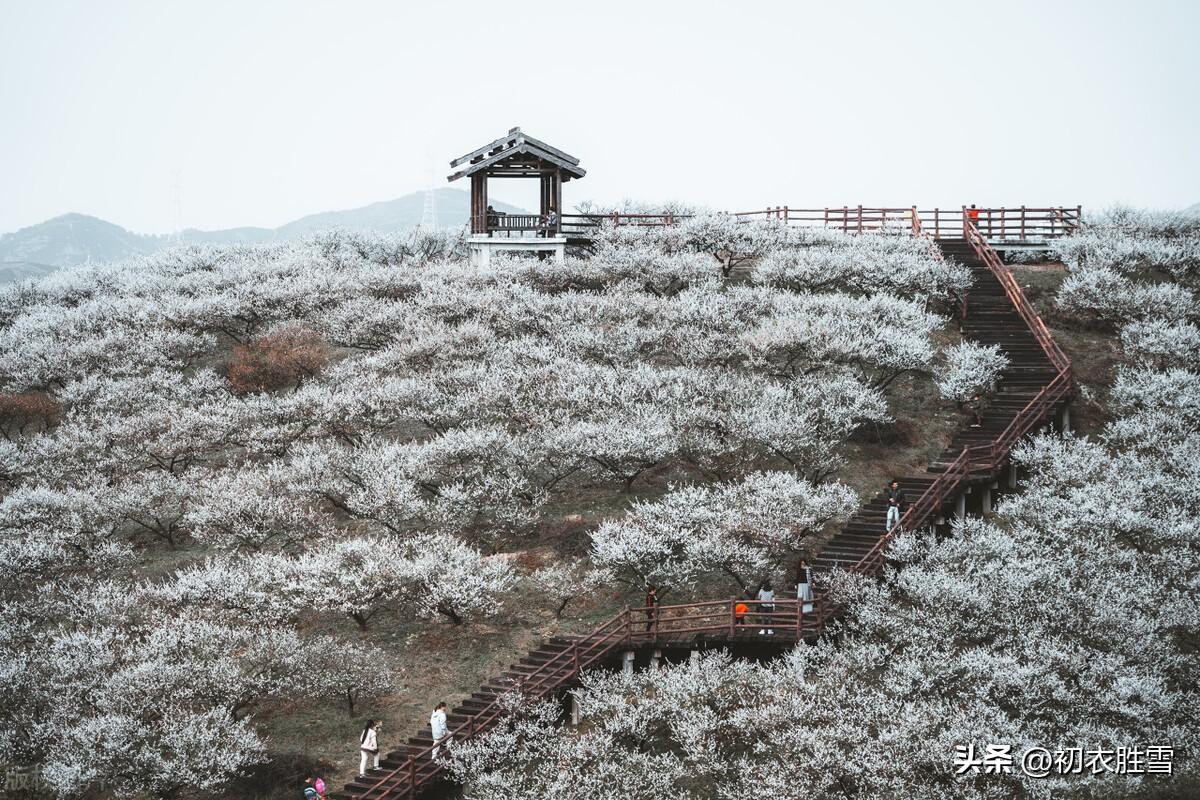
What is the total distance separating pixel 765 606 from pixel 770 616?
51.8 inches

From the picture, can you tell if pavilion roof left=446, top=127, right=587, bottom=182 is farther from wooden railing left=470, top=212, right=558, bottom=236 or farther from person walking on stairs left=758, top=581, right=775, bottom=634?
person walking on stairs left=758, top=581, right=775, bottom=634

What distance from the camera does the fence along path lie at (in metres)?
23.5

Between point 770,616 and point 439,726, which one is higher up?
point 770,616

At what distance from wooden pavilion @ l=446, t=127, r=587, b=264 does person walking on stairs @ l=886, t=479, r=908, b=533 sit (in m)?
31.1

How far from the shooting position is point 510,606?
30500mm

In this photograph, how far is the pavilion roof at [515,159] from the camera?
2227 inches

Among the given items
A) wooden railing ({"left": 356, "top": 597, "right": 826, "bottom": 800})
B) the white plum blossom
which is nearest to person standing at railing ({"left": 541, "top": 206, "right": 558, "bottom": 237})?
the white plum blossom

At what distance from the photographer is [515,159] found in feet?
190

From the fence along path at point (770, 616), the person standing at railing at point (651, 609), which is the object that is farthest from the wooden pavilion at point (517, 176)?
the person standing at railing at point (651, 609)

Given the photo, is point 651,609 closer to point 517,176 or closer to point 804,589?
point 804,589

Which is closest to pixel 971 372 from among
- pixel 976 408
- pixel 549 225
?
pixel 976 408

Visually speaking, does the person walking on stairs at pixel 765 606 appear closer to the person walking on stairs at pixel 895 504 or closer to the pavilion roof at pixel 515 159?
the person walking on stairs at pixel 895 504

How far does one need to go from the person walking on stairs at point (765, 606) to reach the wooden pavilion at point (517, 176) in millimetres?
34083

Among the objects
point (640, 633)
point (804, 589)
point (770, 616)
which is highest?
point (804, 589)
